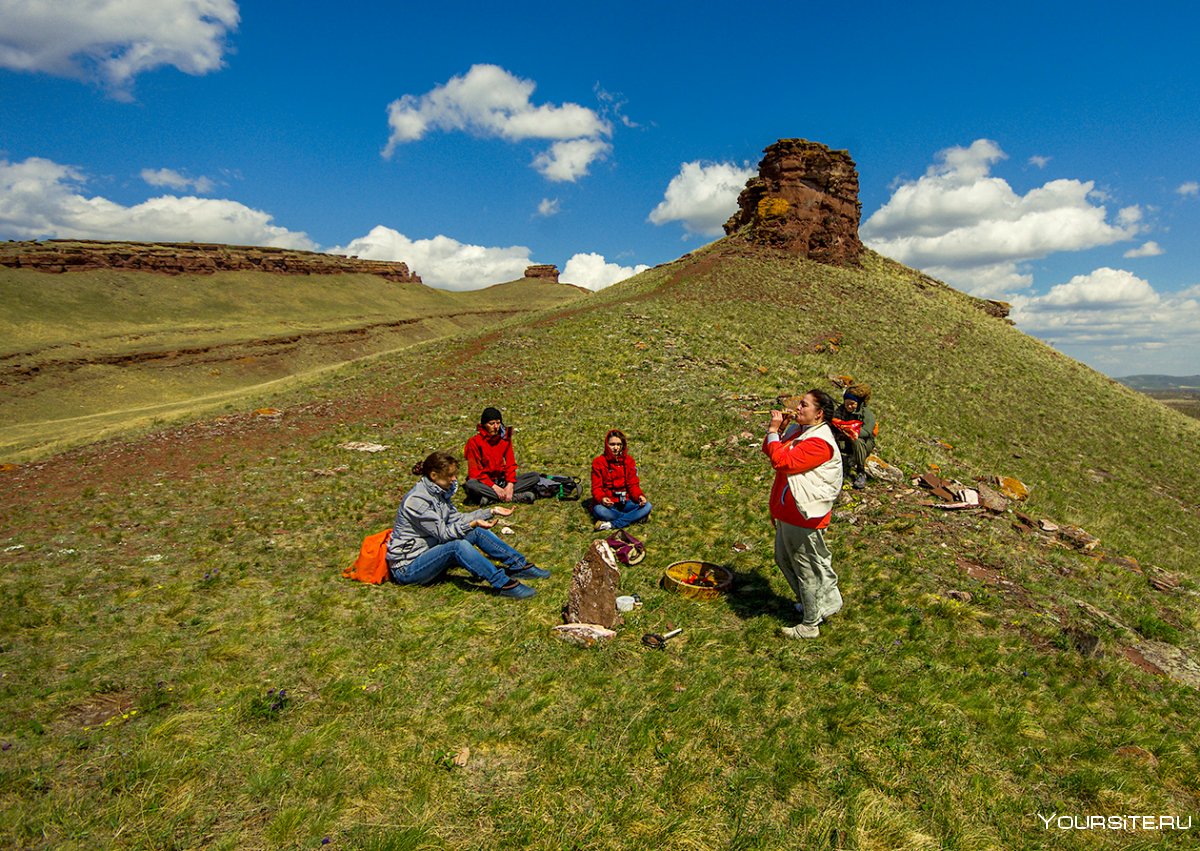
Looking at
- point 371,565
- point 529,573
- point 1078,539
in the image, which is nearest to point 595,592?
point 529,573

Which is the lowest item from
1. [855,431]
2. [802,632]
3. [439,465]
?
[802,632]

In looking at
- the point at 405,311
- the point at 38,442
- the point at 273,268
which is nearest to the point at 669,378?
the point at 38,442

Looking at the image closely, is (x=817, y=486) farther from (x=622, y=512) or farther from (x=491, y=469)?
(x=491, y=469)

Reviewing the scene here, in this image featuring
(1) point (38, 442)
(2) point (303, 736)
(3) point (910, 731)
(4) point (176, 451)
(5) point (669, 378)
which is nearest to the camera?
(2) point (303, 736)

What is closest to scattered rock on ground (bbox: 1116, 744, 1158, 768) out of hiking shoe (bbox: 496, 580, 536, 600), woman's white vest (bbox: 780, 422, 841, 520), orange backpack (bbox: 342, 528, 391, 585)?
woman's white vest (bbox: 780, 422, 841, 520)

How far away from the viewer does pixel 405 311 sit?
14912 cm

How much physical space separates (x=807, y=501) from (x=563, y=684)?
4.04 meters

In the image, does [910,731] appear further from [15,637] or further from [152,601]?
Answer: [15,637]

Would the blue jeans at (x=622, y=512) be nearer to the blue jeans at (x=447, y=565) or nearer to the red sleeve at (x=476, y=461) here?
the red sleeve at (x=476, y=461)

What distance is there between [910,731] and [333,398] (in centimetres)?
2756

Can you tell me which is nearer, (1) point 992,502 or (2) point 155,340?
(1) point 992,502

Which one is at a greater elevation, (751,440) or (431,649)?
(751,440)

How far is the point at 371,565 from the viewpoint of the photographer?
29.4ft

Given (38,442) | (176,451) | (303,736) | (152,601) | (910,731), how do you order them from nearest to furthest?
1. (303,736)
2. (910,731)
3. (152,601)
4. (176,451)
5. (38,442)
